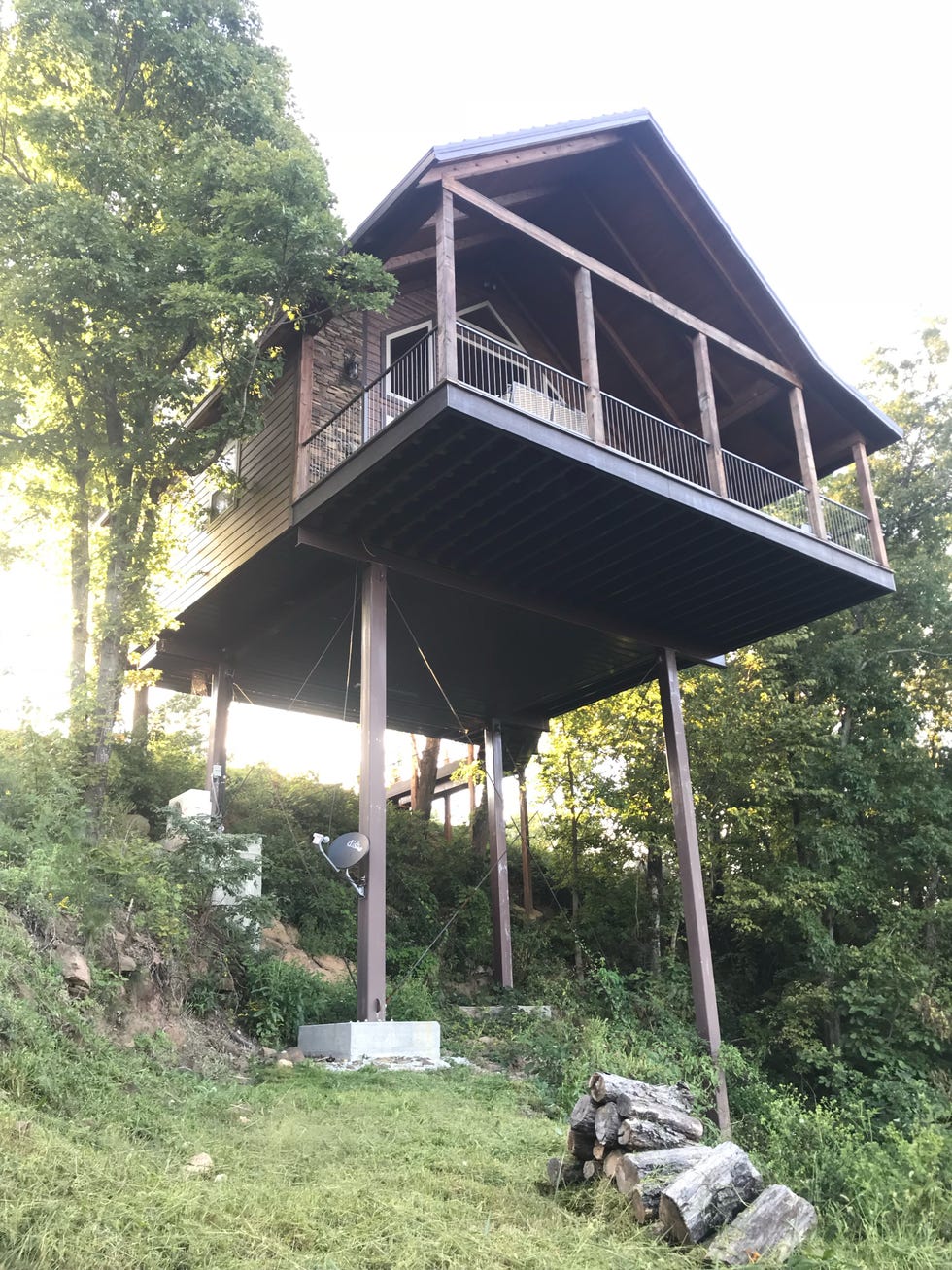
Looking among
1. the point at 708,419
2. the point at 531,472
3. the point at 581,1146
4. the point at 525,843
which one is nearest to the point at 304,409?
the point at 531,472

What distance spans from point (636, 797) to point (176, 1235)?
14029 millimetres

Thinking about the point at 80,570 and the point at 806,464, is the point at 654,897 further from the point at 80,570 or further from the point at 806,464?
the point at 80,570

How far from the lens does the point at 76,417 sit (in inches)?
475

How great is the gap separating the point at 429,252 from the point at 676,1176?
11.2 m

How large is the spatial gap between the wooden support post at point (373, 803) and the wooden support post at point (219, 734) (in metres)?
4.19

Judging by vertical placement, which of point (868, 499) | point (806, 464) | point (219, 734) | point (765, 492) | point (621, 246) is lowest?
point (219, 734)

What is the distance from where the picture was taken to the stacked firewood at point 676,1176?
14.2 ft

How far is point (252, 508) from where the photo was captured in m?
12.4

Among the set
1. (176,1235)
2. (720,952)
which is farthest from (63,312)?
(720,952)

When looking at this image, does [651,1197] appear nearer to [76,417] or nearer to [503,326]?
[76,417]

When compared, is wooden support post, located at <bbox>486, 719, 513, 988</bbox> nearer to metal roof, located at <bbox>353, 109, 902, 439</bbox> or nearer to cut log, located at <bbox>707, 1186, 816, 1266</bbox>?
metal roof, located at <bbox>353, 109, 902, 439</bbox>

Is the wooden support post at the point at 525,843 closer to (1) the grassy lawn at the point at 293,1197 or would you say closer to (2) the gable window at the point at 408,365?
(2) the gable window at the point at 408,365

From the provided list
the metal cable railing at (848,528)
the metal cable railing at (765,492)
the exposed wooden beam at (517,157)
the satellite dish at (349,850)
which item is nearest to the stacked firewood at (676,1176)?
the satellite dish at (349,850)

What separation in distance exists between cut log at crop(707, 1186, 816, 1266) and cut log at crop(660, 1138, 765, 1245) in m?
0.07
